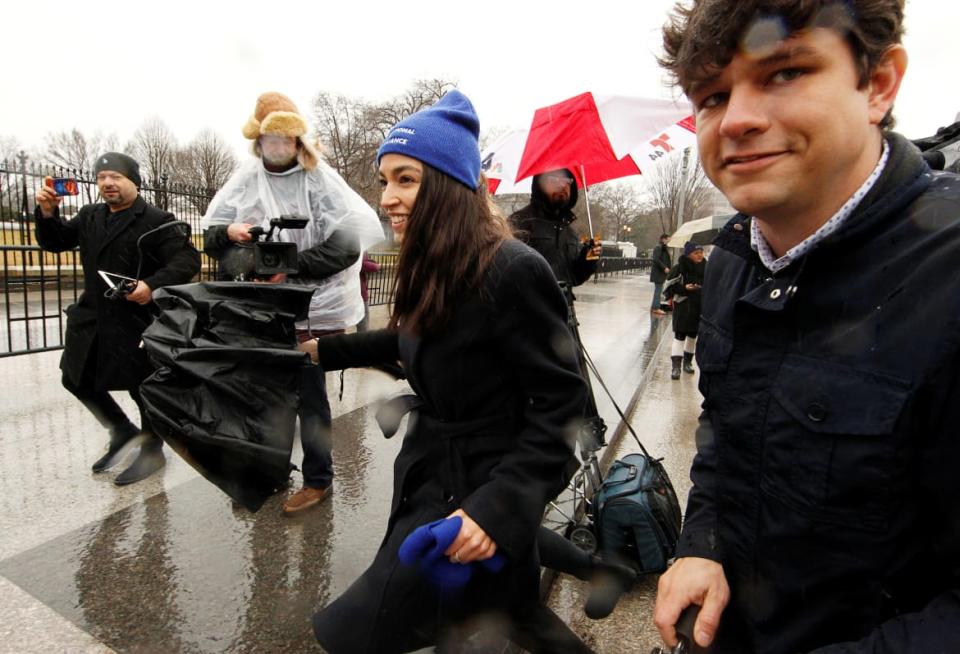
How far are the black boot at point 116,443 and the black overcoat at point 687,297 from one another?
6.25 meters

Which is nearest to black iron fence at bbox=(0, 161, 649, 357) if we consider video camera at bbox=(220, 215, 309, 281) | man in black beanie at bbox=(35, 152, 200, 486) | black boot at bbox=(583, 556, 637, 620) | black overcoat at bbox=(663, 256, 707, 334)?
man in black beanie at bbox=(35, 152, 200, 486)

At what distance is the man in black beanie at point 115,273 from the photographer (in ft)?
11.7

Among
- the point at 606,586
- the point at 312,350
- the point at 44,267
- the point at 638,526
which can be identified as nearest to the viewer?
the point at 312,350

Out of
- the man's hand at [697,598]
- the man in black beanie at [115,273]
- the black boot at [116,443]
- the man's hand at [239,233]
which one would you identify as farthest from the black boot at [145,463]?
the man's hand at [697,598]

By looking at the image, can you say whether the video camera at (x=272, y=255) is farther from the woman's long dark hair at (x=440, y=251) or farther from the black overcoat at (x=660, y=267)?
the black overcoat at (x=660, y=267)

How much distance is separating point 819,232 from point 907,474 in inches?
16.9

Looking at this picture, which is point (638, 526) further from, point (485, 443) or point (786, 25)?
point (786, 25)

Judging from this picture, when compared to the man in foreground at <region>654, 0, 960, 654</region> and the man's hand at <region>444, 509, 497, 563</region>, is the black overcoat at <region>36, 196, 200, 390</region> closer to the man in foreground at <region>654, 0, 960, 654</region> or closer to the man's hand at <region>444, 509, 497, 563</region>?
the man's hand at <region>444, 509, 497, 563</region>

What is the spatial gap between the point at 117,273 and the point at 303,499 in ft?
6.16

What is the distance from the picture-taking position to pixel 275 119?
305 centimetres

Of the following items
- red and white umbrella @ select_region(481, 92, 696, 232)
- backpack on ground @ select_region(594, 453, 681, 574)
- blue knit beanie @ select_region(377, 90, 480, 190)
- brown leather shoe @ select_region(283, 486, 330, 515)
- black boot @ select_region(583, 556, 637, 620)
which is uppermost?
red and white umbrella @ select_region(481, 92, 696, 232)

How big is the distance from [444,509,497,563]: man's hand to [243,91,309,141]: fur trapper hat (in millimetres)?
2419

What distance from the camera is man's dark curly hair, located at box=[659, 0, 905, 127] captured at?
0.95 m

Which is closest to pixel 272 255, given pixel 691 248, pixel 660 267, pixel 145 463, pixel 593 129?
pixel 145 463
